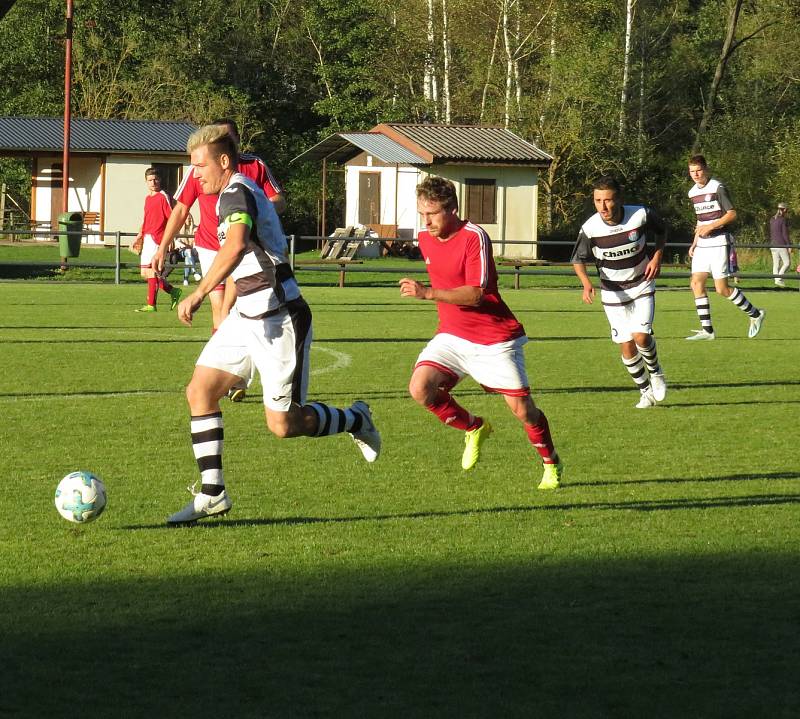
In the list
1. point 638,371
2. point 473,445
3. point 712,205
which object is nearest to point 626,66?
point 712,205

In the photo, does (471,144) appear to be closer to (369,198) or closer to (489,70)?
(369,198)

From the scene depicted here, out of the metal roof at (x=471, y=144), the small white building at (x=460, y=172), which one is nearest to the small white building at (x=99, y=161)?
the small white building at (x=460, y=172)

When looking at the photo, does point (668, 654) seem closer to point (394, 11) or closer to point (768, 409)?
point (768, 409)

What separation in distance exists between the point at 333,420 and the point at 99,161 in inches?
1662

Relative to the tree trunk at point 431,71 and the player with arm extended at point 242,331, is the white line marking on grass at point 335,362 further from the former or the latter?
the tree trunk at point 431,71

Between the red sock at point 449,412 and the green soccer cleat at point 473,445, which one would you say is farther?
the green soccer cleat at point 473,445

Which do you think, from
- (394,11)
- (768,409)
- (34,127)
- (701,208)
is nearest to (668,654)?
(768,409)

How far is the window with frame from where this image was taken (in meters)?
46.3

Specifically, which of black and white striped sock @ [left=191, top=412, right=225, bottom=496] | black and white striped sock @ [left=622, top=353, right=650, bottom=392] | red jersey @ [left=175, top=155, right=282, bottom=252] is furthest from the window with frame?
black and white striped sock @ [left=191, top=412, right=225, bottom=496]

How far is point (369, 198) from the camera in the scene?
48625 millimetres

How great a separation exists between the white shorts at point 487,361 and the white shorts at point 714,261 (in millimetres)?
10446

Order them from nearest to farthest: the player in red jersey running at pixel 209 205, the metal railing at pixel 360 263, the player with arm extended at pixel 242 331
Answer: the player with arm extended at pixel 242 331, the player in red jersey running at pixel 209 205, the metal railing at pixel 360 263

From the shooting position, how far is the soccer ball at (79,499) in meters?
6.34

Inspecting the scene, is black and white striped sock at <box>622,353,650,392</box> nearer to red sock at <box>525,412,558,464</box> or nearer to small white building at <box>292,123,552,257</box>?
red sock at <box>525,412,558,464</box>
